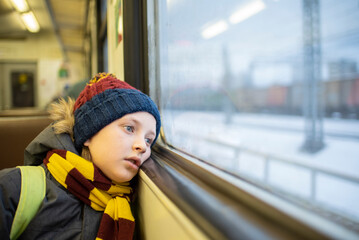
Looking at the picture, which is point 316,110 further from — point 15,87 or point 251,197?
point 15,87

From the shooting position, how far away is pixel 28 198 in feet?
2.57

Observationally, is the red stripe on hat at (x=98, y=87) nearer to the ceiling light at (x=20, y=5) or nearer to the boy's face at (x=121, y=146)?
the boy's face at (x=121, y=146)

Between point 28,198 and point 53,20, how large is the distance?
7049 millimetres

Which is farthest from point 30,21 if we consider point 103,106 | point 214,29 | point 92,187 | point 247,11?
point 92,187

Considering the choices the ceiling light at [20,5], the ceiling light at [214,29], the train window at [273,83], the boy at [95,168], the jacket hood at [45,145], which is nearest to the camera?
the train window at [273,83]

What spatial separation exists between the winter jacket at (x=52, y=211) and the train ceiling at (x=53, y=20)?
16.0 feet

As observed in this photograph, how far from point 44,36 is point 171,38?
817 centimetres

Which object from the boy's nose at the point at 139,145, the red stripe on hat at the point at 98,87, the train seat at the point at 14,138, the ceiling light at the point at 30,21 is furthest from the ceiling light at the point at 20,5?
the boy's nose at the point at 139,145

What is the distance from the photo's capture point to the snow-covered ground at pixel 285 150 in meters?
0.68

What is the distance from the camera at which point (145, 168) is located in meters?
0.90

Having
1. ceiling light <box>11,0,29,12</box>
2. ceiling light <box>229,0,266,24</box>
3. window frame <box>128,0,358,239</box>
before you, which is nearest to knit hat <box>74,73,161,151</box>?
window frame <box>128,0,358,239</box>

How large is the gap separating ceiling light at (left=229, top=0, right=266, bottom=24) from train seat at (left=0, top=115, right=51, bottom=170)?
1.38 meters

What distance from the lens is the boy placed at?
0.82m

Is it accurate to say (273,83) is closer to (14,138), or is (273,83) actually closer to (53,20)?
(14,138)
